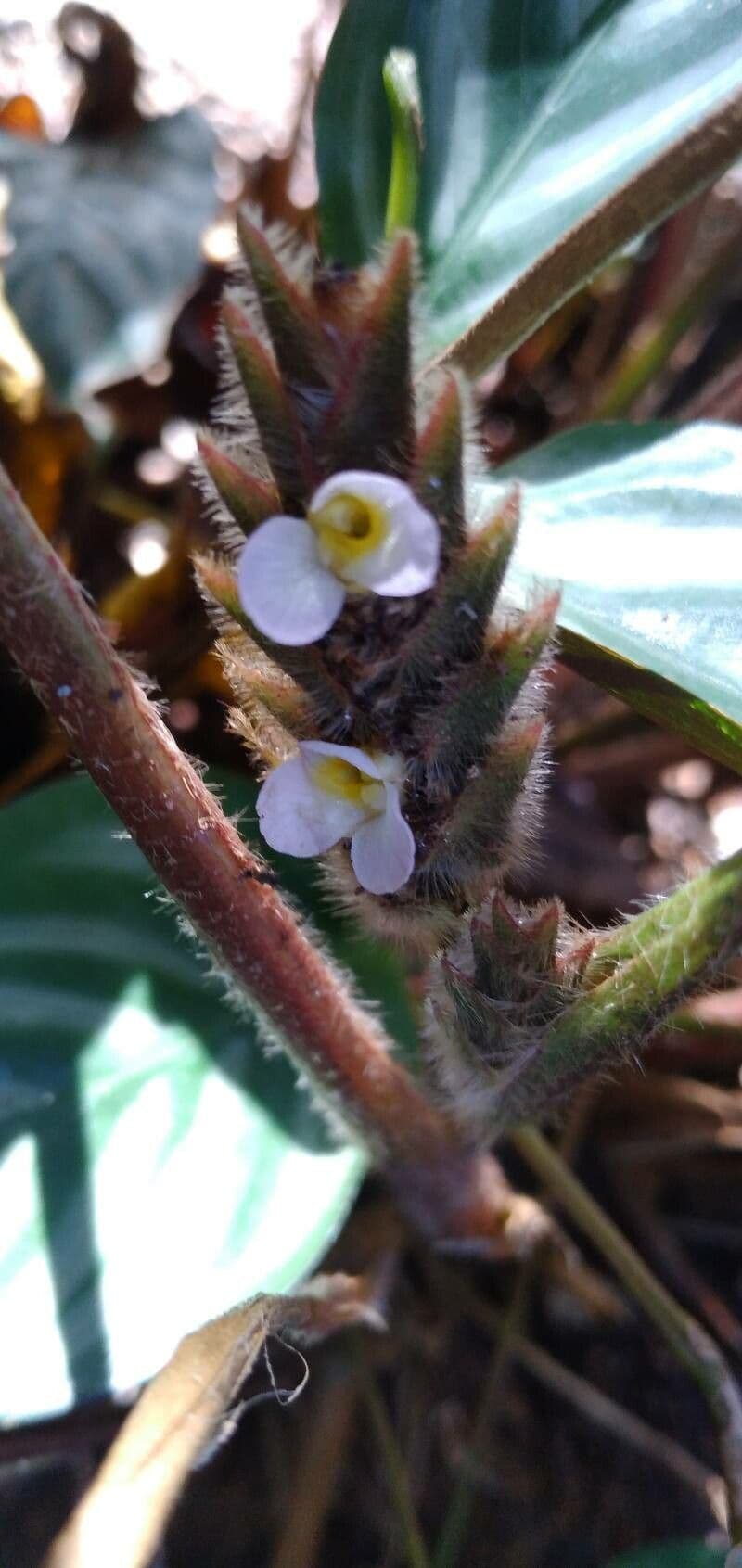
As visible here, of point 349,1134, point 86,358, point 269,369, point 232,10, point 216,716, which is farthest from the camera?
point 232,10

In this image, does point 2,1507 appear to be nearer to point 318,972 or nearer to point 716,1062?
point 318,972

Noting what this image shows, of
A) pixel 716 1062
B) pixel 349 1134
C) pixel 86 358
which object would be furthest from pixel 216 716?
pixel 716 1062

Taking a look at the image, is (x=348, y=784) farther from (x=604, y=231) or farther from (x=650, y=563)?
(x=604, y=231)

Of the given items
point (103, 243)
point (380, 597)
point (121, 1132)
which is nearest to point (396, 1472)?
point (121, 1132)

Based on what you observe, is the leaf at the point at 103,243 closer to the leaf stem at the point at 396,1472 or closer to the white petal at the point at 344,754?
the white petal at the point at 344,754

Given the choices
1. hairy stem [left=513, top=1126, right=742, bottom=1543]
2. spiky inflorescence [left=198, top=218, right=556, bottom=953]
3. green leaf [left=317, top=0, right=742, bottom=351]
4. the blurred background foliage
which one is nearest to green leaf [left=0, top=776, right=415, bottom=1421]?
the blurred background foliage

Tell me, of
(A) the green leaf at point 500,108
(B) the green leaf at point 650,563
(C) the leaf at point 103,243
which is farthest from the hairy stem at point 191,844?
(C) the leaf at point 103,243
